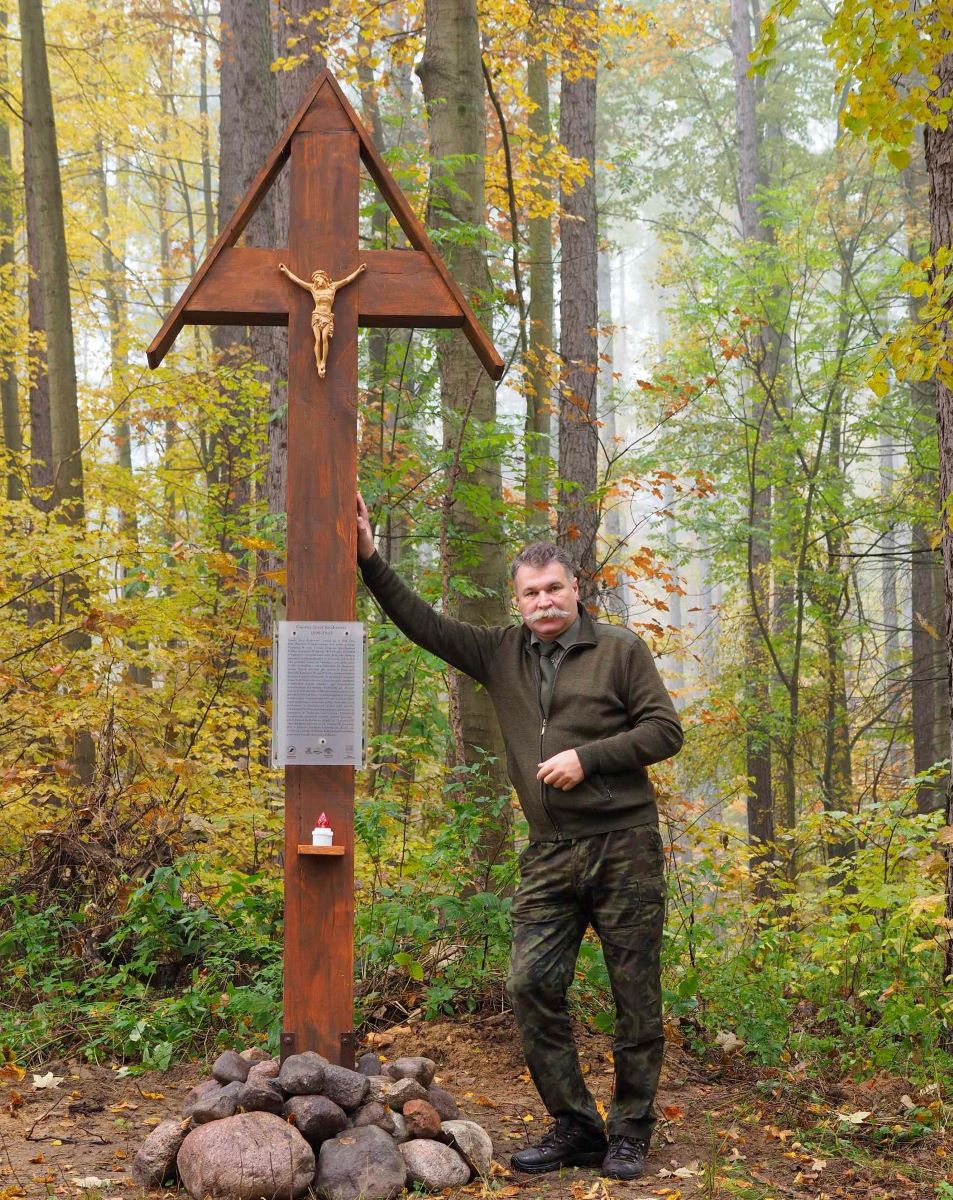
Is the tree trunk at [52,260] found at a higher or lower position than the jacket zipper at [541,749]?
higher

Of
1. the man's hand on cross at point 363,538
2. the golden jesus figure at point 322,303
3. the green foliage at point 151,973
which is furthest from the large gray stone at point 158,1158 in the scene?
the golden jesus figure at point 322,303

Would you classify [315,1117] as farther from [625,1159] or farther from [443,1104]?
[625,1159]

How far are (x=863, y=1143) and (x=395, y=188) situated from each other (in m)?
4.19

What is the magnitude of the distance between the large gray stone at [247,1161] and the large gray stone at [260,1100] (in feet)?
0.23

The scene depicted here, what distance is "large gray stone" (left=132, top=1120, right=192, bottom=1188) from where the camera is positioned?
403 centimetres

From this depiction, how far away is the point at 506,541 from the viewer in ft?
24.3

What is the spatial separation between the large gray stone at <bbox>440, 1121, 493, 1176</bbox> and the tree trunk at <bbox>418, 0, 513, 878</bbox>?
2953mm

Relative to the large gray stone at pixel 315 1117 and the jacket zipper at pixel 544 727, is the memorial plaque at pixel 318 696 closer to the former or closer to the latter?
the jacket zipper at pixel 544 727

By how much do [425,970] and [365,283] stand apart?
11.6ft

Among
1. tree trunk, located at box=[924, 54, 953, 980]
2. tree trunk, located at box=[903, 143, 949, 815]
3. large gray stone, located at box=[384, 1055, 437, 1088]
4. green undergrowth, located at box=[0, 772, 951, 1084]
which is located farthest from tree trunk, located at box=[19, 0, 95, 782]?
tree trunk, located at box=[903, 143, 949, 815]

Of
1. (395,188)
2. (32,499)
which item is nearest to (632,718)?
(395,188)

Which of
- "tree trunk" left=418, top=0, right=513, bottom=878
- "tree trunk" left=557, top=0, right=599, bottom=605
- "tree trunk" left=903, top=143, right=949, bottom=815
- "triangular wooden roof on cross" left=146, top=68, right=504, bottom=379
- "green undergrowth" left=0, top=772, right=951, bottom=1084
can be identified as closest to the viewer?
"triangular wooden roof on cross" left=146, top=68, right=504, bottom=379

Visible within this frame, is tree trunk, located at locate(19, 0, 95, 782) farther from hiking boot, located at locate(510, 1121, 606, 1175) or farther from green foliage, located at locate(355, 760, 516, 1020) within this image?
→ hiking boot, located at locate(510, 1121, 606, 1175)

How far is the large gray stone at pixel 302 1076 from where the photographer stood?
13.6 feet
